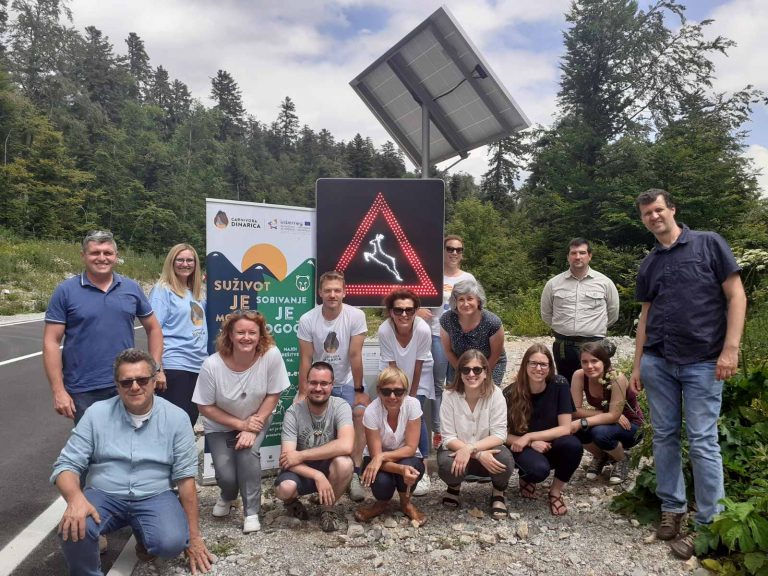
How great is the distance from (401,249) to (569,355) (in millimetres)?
1816

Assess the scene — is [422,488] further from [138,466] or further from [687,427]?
[138,466]

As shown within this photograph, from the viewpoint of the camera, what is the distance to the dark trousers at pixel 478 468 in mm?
3889

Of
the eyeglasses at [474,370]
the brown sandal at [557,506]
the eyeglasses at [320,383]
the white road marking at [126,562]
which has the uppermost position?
the eyeglasses at [474,370]

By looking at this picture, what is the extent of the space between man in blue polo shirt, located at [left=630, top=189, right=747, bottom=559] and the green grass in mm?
21848

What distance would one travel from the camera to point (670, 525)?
3418mm

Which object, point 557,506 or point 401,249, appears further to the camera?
point 401,249

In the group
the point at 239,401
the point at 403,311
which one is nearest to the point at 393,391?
the point at 403,311

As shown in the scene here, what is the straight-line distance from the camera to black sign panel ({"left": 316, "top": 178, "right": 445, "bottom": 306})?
4.99 meters

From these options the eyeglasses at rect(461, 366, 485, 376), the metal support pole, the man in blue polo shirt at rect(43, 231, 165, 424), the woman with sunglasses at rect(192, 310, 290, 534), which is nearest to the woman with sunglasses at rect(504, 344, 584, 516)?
the eyeglasses at rect(461, 366, 485, 376)

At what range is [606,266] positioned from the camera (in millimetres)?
19344

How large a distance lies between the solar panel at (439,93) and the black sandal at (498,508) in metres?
3.38

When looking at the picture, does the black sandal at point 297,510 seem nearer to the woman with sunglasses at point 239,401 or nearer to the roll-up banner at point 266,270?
the woman with sunglasses at point 239,401

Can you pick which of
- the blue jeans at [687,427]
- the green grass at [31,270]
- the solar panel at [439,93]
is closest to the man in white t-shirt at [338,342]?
the blue jeans at [687,427]

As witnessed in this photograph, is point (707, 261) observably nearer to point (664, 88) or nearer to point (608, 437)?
point (608, 437)
